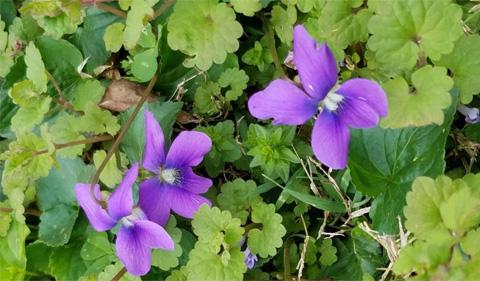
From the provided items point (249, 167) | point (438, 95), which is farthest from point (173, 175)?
point (438, 95)

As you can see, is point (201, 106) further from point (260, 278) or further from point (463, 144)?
point (463, 144)

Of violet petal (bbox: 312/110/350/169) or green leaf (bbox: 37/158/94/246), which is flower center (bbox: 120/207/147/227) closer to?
green leaf (bbox: 37/158/94/246)

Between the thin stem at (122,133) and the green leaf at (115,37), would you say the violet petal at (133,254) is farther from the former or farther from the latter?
the green leaf at (115,37)

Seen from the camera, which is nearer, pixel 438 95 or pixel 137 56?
pixel 438 95

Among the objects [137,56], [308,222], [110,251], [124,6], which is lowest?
[110,251]

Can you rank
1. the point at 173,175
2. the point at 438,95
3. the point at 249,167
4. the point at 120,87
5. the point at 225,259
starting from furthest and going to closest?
the point at 120,87
the point at 249,167
the point at 173,175
the point at 225,259
the point at 438,95

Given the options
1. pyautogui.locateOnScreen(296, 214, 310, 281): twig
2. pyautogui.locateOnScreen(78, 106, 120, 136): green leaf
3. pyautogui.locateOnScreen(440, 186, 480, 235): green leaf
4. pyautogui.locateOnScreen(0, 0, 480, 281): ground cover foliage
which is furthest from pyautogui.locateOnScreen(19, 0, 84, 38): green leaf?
pyautogui.locateOnScreen(440, 186, 480, 235): green leaf

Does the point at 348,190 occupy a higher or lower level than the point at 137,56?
lower

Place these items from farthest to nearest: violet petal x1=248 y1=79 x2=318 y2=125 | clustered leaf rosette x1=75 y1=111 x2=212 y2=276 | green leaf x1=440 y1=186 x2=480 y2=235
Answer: clustered leaf rosette x1=75 y1=111 x2=212 y2=276, violet petal x1=248 y1=79 x2=318 y2=125, green leaf x1=440 y1=186 x2=480 y2=235
